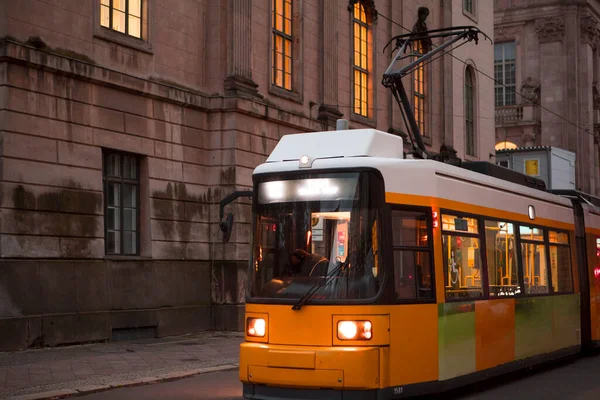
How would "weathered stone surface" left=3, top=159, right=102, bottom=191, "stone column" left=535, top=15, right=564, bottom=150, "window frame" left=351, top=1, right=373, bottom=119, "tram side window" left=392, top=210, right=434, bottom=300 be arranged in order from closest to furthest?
"tram side window" left=392, top=210, right=434, bottom=300, "weathered stone surface" left=3, top=159, right=102, bottom=191, "window frame" left=351, top=1, right=373, bottom=119, "stone column" left=535, top=15, right=564, bottom=150

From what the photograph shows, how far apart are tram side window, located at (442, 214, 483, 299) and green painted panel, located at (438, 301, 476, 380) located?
7.1 inches

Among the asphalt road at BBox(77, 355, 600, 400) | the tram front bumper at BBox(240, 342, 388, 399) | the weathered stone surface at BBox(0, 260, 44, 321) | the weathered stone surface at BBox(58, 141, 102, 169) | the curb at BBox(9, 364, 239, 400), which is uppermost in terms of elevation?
the weathered stone surface at BBox(58, 141, 102, 169)

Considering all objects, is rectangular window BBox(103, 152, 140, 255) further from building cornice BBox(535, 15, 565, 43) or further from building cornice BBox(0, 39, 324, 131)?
building cornice BBox(535, 15, 565, 43)

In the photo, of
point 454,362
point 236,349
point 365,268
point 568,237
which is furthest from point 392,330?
point 236,349

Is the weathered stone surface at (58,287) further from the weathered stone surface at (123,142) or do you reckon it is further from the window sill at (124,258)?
the weathered stone surface at (123,142)

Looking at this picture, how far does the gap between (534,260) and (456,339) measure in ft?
11.5

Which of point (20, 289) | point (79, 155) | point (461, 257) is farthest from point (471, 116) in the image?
point (461, 257)

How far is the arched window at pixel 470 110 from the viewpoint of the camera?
4031 cm

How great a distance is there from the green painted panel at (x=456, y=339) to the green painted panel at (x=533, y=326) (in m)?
1.87

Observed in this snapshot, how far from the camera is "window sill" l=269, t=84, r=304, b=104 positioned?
86.9ft

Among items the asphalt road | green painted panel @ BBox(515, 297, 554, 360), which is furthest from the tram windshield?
green painted panel @ BBox(515, 297, 554, 360)

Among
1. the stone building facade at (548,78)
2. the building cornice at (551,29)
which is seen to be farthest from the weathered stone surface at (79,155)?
the building cornice at (551,29)

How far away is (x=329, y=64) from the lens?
28922 millimetres

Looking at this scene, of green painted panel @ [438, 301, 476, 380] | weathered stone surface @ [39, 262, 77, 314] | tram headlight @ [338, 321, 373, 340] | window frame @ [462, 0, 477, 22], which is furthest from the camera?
window frame @ [462, 0, 477, 22]
